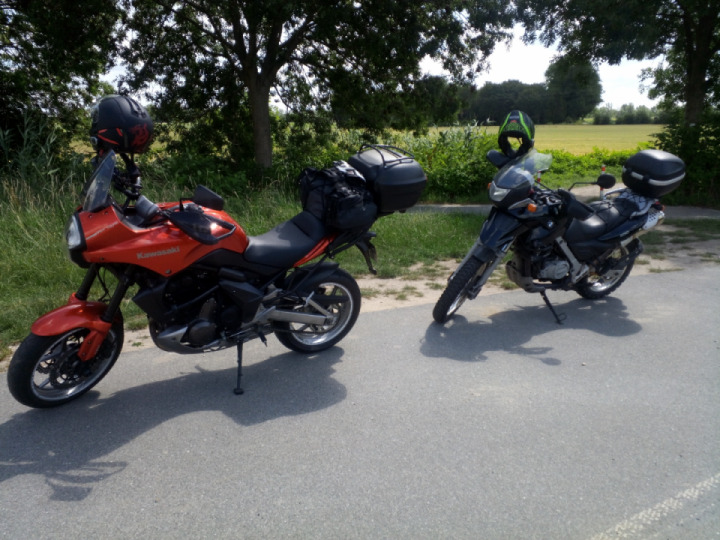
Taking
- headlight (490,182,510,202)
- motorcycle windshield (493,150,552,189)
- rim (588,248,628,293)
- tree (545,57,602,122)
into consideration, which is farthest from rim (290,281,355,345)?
tree (545,57,602,122)

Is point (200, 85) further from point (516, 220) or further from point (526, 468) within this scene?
point (526, 468)

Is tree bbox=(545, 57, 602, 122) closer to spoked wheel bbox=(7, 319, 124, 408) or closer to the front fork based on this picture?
the front fork

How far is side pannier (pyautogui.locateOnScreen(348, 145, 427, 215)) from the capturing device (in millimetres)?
3998

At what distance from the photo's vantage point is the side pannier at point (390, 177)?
Answer: 400 cm

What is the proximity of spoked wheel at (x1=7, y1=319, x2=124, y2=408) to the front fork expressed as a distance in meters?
0.06

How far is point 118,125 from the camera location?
3152 mm

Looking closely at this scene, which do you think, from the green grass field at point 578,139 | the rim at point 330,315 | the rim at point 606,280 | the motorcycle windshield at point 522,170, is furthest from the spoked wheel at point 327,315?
the green grass field at point 578,139

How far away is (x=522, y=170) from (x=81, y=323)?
3.52m

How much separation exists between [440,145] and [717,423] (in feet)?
34.6

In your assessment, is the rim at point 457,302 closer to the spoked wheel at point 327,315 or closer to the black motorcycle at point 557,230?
the black motorcycle at point 557,230

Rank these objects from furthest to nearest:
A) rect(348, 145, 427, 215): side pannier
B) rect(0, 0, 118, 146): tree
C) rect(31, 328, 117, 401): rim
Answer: rect(0, 0, 118, 146): tree
rect(348, 145, 427, 215): side pannier
rect(31, 328, 117, 401): rim

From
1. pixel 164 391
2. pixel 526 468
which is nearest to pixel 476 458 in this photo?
pixel 526 468

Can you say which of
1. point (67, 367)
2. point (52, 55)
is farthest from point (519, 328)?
point (52, 55)

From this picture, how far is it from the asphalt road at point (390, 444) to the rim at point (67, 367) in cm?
12
